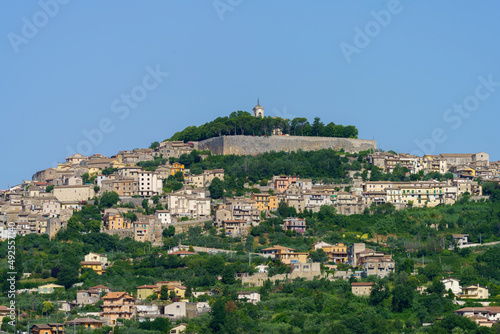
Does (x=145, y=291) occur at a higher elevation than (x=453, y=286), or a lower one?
lower

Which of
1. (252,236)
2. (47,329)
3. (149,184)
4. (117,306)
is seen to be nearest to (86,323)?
(47,329)

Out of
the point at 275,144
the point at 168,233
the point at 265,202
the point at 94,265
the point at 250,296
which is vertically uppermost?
the point at 275,144

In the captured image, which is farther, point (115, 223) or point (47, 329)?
point (115, 223)

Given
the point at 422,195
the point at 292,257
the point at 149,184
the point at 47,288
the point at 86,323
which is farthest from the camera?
the point at 149,184

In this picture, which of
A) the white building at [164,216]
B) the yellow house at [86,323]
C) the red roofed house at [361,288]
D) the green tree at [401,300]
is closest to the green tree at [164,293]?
the yellow house at [86,323]

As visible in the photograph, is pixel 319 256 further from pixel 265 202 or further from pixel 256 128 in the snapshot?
pixel 256 128

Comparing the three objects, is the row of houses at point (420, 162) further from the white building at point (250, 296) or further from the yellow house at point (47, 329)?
the yellow house at point (47, 329)

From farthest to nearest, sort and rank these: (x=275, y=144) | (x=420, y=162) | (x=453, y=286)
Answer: (x=275, y=144) → (x=420, y=162) → (x=453, y=286)
